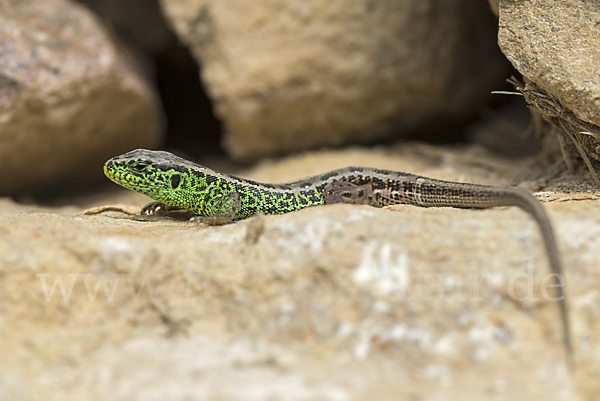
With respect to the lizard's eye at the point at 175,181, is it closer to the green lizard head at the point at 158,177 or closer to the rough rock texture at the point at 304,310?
the green lizard head at the point at 158,177

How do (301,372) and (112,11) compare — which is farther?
(112,11)

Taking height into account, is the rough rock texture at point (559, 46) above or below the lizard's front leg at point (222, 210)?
above

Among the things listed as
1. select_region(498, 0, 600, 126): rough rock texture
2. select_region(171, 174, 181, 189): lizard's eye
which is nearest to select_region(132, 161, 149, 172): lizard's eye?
select_region(171, 174, 181, 189): lizard's eye

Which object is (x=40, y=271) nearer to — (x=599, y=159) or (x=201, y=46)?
(x=599, y=159)

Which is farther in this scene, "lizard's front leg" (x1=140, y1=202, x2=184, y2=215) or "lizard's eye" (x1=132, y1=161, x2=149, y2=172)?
"lizard's front leg" (x1=140, y1=202, x2=184, y2=215)

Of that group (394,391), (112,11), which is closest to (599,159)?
(394,391)

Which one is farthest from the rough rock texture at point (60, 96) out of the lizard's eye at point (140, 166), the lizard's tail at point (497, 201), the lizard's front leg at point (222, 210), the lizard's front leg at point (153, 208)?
the lizard's tail at point (497, 201)

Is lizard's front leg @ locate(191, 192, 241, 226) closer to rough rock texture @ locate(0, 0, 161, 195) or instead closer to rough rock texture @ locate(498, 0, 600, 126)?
rough rock texture @ locate(498, 0, 600, 126)
